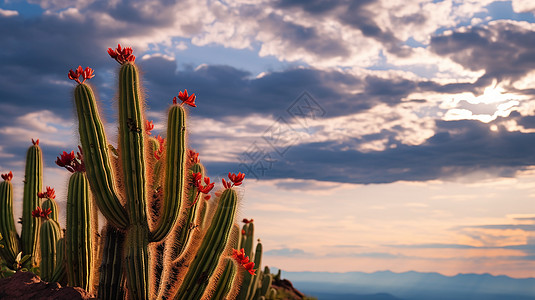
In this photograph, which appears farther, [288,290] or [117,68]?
[288,290]

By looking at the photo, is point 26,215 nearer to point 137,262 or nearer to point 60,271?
point 60,271

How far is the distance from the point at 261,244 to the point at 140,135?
6432mm

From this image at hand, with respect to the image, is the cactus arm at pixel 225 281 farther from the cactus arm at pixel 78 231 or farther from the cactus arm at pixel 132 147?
the cactus arm at pixel 78 231

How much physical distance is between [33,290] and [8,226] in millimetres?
5039

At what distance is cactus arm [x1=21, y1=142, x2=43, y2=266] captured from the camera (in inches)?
406

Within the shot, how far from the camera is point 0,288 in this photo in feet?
20.2

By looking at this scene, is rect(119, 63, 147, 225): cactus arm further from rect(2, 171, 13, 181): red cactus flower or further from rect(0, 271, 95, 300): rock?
rect(2, 171, 13, 181): red cactus flower

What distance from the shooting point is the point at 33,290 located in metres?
6.07

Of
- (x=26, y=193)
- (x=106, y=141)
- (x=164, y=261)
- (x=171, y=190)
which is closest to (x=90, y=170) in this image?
(x=106, y=141)

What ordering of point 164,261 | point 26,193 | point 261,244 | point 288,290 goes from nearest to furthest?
point 164,261
point 26,193
point 261,244
point 288,290

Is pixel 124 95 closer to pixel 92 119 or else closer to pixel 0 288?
pixel 92 119

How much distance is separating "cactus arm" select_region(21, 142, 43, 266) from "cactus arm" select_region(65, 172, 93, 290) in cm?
458

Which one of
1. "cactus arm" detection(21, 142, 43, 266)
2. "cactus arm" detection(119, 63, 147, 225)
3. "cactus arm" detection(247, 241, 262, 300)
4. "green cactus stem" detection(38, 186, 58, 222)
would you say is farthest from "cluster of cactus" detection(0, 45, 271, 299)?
"cactus arm" detection(247, 241, 262, 300)

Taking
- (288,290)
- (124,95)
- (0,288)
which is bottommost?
(288,290)
